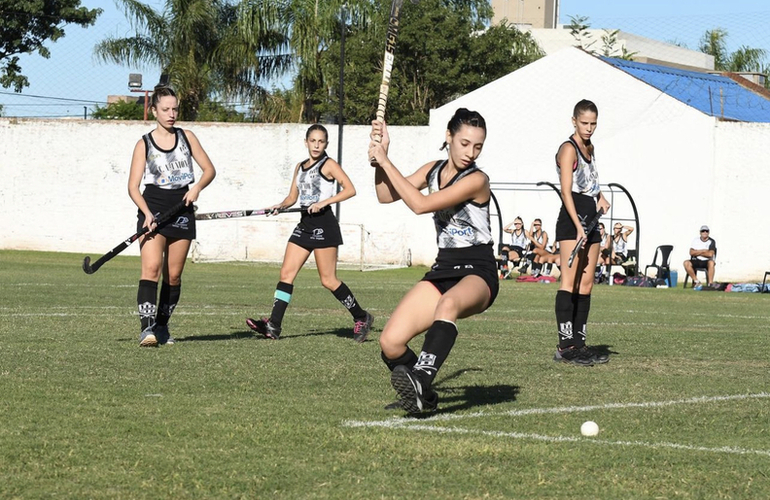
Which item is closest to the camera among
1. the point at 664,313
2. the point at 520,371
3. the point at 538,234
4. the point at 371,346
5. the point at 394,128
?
the point at 520,371

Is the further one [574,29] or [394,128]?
[574,29]

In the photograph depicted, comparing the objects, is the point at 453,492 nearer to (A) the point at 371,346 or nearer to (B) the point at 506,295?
(A) the point at 371,346

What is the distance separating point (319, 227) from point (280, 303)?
2.79 ft

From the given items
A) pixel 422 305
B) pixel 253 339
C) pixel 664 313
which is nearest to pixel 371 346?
pixel 253 339

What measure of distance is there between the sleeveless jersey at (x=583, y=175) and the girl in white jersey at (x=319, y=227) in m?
2.45

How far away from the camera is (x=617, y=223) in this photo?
99.0 ft

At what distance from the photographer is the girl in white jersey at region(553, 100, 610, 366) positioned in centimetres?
978

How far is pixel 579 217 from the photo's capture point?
32.4 ft

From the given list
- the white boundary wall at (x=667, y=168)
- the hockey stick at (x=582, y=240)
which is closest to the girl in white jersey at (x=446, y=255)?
the hockey stick at (x=582, y=240)

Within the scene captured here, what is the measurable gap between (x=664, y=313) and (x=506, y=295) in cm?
437

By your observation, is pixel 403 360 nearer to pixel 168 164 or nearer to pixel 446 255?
→ pixel 446 255

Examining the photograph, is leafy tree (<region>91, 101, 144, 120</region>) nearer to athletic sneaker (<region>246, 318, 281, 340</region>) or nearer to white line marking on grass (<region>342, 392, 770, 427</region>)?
athletic sneaker (<region>246, 318, 281, 340</region>)

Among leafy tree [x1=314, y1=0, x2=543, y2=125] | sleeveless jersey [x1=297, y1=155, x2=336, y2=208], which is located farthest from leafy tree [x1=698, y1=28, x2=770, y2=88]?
sleeveless jersey [x1=297, y1=155, x2=336, y2=208]

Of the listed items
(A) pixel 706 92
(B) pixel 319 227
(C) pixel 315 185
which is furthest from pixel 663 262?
(B) pixel 319 227
